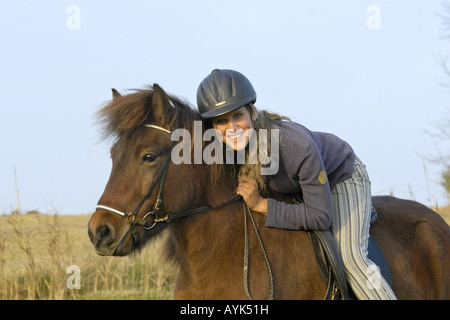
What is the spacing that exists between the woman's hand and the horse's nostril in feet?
3.24

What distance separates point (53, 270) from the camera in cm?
867

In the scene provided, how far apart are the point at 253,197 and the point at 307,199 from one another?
381 millimetres

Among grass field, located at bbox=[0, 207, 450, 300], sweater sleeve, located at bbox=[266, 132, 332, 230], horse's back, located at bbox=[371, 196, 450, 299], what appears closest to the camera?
sweater sleeve, located at bbox=[266, 132, 332, 230]

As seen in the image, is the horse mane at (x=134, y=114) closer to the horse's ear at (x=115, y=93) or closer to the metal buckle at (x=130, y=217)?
the horse's ear at (x=115, y=93)

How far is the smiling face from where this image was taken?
382 cm

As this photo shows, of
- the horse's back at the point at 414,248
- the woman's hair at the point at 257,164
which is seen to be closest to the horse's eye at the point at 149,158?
the woman's hair at the point at 257,164

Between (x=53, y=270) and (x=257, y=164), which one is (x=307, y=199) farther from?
(x=53, y=270)

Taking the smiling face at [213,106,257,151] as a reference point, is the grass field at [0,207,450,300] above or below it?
below

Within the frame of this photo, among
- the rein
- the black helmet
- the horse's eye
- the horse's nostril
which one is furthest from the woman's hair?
the horse's nostril

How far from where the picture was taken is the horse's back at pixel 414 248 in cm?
435

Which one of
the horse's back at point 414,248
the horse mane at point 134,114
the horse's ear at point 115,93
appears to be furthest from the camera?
the horse's back at point 414,248

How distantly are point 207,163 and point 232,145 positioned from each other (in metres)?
0.22

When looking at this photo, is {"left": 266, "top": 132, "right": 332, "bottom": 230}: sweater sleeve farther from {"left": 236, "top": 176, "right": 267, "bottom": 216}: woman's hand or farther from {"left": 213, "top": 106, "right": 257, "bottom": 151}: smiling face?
{"left": 213, "top": 106, "right": 257, "bottom": 151}: smiling face

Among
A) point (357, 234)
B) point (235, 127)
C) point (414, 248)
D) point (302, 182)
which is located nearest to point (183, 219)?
point (235, 127)
